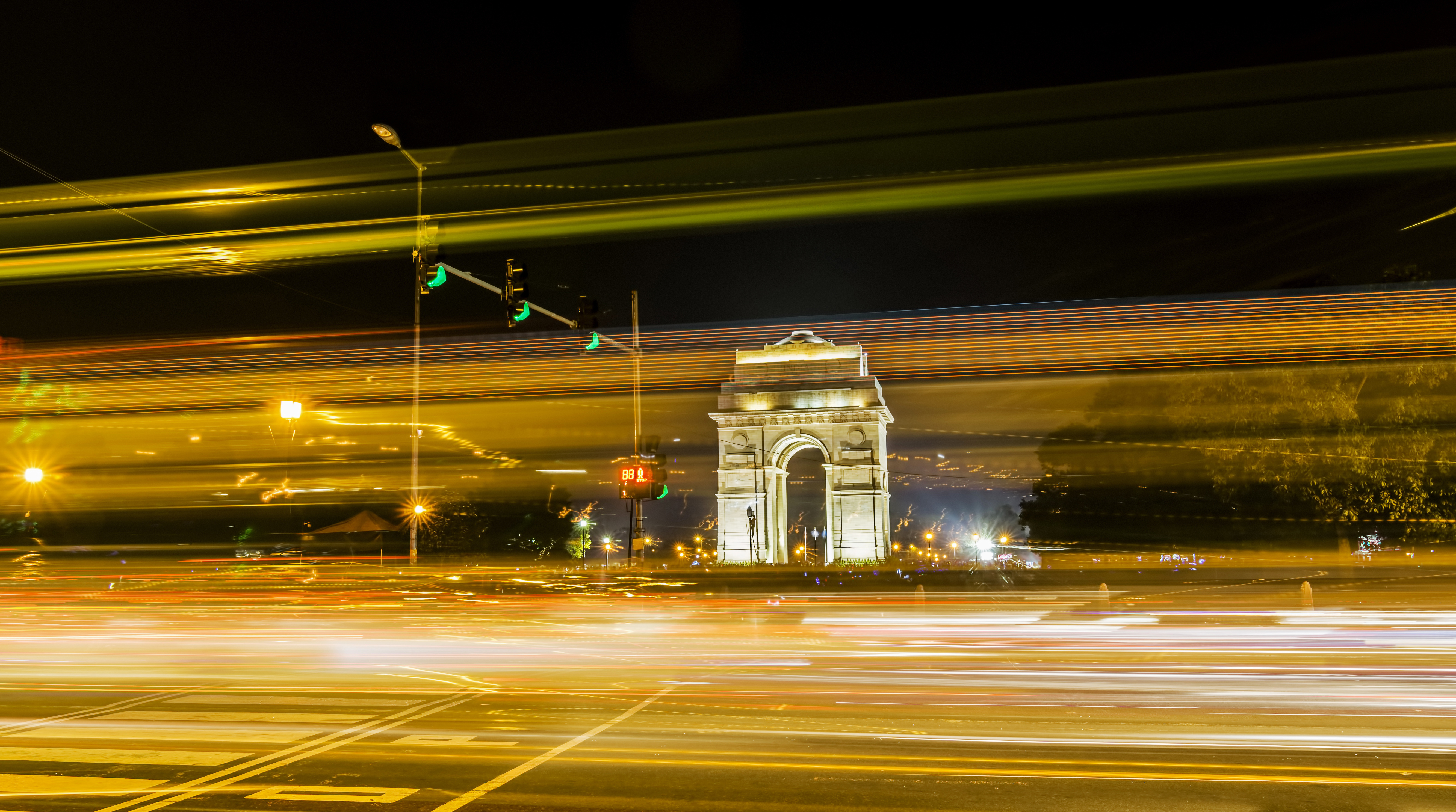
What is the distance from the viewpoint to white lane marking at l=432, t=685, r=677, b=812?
5.19 m

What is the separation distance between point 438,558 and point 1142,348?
2289 centimetres

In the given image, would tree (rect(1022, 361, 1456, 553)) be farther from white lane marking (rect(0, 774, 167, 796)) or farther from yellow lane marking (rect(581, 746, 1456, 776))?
white lane marking (rect(0, 774, 167, 796))

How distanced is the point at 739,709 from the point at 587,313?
7.10 m

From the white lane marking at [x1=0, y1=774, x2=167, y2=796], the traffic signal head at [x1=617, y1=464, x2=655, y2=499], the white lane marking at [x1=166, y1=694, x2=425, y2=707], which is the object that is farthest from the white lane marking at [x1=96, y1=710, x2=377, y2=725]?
the traffic signal head at [x1=617, y1=464, x2=655, y2=499]

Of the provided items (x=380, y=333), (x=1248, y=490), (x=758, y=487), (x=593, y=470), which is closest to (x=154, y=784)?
(x=380, y=333)

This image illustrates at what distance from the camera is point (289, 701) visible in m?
8.41

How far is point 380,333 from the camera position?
23781 millimetres

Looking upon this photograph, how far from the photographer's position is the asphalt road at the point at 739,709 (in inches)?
214

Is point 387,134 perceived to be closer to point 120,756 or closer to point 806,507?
point 120,756

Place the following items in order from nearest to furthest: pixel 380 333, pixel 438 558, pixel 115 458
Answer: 1. pixel 115 458
2. pixel 380 333
3. pixel 438 558

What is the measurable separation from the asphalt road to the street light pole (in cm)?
408

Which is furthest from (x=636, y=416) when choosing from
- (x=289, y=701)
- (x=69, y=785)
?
(x=69, y=785)

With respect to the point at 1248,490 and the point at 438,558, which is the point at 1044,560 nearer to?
the point at 1248,490

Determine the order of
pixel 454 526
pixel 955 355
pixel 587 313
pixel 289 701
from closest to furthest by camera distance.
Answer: pixel 289 701
pixel 587 313
pixel 955 355
pixel 454 526
